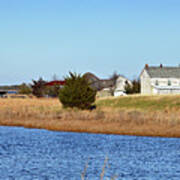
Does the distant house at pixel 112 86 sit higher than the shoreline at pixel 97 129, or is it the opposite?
the distant house at pixel 112 86

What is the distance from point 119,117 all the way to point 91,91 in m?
15.8

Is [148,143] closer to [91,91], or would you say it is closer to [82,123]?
[82,123]

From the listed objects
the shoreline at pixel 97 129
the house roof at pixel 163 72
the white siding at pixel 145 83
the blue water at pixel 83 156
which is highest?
the house roof at pixel 163 72

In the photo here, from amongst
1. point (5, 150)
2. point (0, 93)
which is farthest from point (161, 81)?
point (5, 150)

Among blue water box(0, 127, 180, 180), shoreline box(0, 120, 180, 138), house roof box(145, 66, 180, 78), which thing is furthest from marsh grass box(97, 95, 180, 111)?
blue water box(0, 127, 180, 180)

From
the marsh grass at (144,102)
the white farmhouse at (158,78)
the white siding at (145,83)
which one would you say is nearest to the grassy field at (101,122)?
the marsh grass at (144,102)

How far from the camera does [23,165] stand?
25.5 metres

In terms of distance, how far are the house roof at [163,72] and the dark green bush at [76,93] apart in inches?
1643

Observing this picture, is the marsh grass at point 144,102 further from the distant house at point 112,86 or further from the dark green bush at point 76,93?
the distant house at point 112,86

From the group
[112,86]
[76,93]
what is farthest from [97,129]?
[112,86]

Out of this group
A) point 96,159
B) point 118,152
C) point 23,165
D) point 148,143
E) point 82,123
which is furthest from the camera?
point 82,123

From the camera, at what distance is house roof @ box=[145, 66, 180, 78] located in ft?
344

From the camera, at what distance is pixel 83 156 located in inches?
1179

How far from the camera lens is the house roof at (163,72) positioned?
344 feet
